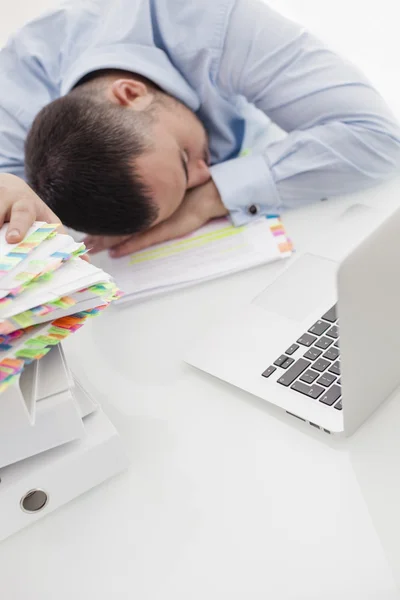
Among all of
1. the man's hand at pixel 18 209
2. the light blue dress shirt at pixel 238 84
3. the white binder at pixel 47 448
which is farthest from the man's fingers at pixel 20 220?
the light blue dress shirt at pixel 238 84

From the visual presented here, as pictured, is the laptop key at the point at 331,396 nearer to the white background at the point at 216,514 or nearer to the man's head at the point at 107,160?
the white background at the point at 216,514

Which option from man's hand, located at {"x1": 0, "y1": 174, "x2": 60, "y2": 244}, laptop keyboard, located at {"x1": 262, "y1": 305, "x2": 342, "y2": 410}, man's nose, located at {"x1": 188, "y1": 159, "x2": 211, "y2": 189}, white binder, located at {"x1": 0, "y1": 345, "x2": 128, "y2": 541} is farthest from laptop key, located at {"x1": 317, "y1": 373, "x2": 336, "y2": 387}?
man's nose, located at {"x1": 188, "y1": 159, "x2": 211, "y2": 189}

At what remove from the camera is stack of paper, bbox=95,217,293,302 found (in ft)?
2.73

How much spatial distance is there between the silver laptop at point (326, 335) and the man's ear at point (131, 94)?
0.33 metres

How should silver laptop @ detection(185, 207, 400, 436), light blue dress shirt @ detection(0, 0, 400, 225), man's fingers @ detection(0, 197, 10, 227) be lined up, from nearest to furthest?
silver laptop @ detection(185, 207, 400, 436)
man's fingers @ detection(0, 197, 10, 227)
light blue dress shirt @ detection(0, 0, 400, 225)

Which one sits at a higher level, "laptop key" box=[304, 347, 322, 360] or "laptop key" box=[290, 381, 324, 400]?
"laptop key" box=[304, 347, 322, 360]

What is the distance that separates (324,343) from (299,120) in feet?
1.53

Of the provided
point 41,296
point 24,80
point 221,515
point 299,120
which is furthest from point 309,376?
point 24,80

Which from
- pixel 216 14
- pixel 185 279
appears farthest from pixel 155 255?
pixel 216 14

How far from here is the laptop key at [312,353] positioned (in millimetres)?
633

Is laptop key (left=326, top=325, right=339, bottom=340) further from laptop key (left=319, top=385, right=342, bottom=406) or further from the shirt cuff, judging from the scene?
the shirt cuff

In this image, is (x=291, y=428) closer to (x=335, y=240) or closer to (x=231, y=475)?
(x=231, y=475)

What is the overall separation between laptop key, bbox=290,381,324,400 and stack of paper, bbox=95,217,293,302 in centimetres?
25

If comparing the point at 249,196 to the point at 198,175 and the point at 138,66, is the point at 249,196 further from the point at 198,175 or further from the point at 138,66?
the point at 138,66
